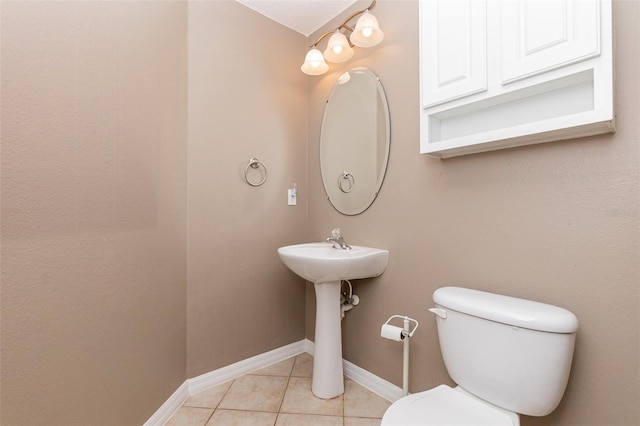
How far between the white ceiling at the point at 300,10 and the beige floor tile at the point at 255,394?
7.46ft

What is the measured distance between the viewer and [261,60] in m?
1.93

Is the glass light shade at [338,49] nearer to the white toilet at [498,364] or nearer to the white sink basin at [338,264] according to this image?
the white sink basin at [338,264]

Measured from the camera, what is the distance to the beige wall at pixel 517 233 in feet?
3.03

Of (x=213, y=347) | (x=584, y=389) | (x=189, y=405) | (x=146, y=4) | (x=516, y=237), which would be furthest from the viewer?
(x=213, y=347)

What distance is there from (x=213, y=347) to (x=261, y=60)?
1780mm

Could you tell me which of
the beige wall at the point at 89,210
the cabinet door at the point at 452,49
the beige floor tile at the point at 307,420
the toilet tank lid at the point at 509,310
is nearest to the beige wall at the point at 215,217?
the beige wall at the point at 89,210

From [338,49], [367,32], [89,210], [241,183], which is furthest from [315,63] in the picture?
[89,210]

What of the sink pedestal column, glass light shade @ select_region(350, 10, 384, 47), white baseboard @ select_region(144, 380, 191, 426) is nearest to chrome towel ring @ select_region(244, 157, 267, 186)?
the sink pedestal column

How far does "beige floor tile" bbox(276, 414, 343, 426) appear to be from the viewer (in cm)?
140

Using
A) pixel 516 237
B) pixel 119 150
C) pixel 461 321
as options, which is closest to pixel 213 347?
pixel 119 150

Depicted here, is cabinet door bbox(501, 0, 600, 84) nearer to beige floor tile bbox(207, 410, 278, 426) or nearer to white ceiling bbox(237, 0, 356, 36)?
white ceiling bbox(237, 0, 356, 36)

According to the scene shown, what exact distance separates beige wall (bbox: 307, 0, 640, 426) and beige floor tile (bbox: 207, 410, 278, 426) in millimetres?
592

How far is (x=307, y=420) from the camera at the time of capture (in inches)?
56.0

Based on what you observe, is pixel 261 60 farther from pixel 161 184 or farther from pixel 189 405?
pixel 189 405
